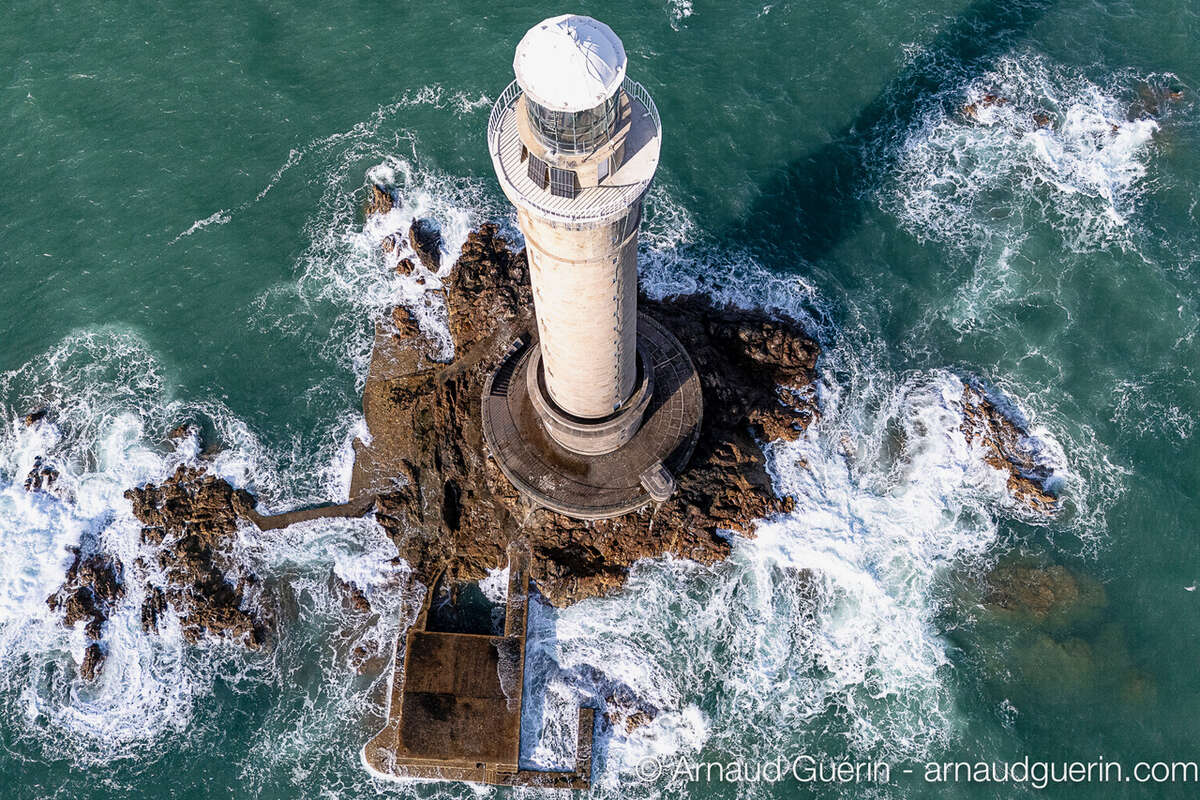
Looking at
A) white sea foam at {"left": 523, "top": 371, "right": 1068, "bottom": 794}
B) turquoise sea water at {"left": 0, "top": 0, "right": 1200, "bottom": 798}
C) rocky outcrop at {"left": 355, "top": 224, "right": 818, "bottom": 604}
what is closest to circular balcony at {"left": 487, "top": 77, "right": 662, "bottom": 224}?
rocky outcrop at {"left": 355, "top": 224, "right": 818, "bottom": 604}

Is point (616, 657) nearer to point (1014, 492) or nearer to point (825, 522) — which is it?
point (825, 522)

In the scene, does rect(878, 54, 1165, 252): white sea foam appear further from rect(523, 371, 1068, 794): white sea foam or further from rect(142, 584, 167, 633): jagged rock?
rect(142, 584, 167, 633): jagged rock

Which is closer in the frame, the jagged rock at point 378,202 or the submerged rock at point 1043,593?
the submerged rock at point 1043,593

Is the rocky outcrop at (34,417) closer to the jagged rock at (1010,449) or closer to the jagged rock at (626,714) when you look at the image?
the jagged rock at (626,714)

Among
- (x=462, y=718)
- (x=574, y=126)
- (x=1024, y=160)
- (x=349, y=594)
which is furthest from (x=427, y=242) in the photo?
(x=1024, y=160)

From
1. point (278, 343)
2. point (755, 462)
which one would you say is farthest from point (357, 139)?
point (755, 462)

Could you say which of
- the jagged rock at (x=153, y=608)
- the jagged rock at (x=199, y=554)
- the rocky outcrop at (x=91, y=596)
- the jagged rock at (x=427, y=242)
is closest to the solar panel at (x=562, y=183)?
the jagged rock at (x=427, y=242)
